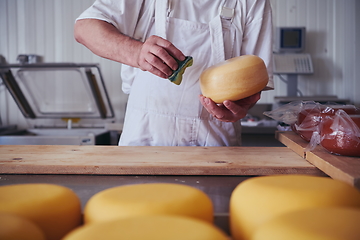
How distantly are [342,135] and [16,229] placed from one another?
0.75m

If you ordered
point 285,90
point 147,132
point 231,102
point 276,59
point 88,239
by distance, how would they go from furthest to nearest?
point 285,90 < point 276,59 < point 147,132 < point 231,102 < point 88,239

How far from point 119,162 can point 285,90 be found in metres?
2.72

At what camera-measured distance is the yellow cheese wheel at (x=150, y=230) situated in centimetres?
30

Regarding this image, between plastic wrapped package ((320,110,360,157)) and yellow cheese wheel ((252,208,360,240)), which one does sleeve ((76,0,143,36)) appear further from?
yellow cheese wheel ((252,208,360,240))

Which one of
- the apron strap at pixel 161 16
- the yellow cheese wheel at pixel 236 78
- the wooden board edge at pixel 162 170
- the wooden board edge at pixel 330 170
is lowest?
the wooden board edge at pixel 162 170

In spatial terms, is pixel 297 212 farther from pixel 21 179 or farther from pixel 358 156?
pixel 21 179

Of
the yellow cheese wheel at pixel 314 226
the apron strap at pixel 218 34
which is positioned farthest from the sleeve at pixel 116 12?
the yellow cheese wheel at pixel 314 226

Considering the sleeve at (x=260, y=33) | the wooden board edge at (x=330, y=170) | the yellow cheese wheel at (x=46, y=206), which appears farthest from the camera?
the sleeve at (x=260, y=33)

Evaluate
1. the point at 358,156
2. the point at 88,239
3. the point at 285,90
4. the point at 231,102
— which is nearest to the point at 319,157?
the point at 358,156

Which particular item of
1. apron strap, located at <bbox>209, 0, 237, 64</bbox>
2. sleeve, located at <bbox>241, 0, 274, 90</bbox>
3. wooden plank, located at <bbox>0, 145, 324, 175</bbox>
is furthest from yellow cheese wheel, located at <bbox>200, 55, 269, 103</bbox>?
sleeve, located at <bbox>241, 0, 274, 90</bbox>

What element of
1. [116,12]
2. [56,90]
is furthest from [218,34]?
[56,90]

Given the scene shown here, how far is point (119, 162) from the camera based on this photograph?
81 centimetres

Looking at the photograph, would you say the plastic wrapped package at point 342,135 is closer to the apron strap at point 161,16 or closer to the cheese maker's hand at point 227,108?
the cheese maker's hand at point 227,108

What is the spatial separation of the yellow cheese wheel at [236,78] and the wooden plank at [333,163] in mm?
242
